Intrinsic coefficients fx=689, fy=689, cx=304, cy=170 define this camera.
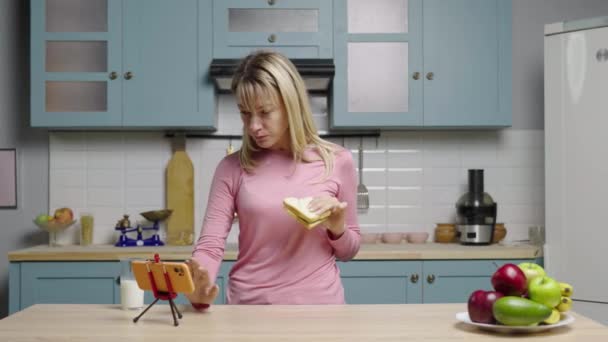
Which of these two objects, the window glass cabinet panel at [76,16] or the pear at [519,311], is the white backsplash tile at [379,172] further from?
the pear at [519,311]

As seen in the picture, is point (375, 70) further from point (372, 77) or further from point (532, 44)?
point (532, 44)

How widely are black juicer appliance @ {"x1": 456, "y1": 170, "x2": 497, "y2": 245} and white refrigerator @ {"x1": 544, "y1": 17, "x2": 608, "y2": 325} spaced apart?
319 mm

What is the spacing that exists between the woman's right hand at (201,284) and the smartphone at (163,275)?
0.05 meters

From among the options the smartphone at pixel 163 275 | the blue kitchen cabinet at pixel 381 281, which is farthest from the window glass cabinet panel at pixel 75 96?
the smartphone at pixel 163 275

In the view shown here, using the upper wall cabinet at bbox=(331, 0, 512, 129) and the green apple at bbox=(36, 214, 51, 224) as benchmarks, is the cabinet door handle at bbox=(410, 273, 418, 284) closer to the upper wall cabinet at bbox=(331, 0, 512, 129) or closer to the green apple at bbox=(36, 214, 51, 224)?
the upper wall cabinet at bbox=(331, 0, 512, 129)

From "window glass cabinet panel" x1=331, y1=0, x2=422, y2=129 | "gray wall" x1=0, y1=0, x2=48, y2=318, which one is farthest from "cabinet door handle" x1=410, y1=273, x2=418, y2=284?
"gray wall" x1=0, y1=0, x2=48, y2=318

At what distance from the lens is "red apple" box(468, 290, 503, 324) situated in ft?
4.81

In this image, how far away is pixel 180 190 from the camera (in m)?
3.80

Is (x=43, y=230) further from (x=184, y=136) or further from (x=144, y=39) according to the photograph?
(x=144, y=39)

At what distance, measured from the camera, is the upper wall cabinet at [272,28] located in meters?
3.53

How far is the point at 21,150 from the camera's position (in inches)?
151

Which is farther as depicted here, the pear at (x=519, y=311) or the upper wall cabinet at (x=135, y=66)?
the upper wall cabinet at (x=135, y=66)

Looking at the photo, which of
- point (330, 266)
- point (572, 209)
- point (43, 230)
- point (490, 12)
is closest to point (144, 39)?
point (43, 230)

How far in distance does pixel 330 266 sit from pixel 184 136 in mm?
2076
